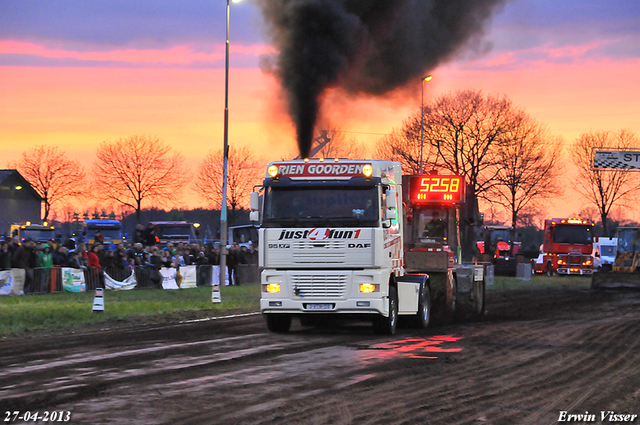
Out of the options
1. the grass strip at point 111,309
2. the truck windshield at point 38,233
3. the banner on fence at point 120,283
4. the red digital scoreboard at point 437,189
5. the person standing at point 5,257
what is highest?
the red digital scoreboard at point 437,189

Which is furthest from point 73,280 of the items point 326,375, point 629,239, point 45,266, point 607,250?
point 607,250

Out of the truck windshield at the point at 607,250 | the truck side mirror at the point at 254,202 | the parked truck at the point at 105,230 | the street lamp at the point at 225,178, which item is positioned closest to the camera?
the truck side mirror at the point at 254,202

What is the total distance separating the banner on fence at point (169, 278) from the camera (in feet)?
100

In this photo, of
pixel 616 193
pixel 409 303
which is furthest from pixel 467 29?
pixel 616 193

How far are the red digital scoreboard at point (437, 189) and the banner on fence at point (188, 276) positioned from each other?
13.1 m

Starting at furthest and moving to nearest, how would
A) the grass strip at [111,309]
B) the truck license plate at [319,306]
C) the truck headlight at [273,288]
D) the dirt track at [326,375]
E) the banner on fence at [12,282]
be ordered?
the banner on fence at [12,282]
the grass strip at [111,309]
the truck headlight at [273,288]
the truck license plate at [319,306]
the dirt track at [326,375]

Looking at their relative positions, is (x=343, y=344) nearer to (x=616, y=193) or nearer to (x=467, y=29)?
(x=467, y=29)

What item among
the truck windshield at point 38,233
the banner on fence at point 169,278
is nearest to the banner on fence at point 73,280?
the banner on fence at point 169,278

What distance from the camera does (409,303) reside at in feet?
55.2

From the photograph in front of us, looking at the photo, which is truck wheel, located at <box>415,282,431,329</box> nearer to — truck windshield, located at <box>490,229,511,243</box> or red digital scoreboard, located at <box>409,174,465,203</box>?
red digital scoreboard, located at <box>409,174,465,203</box>

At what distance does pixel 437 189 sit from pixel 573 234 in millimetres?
28559

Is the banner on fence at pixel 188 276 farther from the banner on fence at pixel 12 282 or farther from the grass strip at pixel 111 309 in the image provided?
the banner on fence at pixel 12 282

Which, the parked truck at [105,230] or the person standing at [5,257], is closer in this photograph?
the person standing at [5,257]

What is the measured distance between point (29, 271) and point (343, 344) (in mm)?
14010
